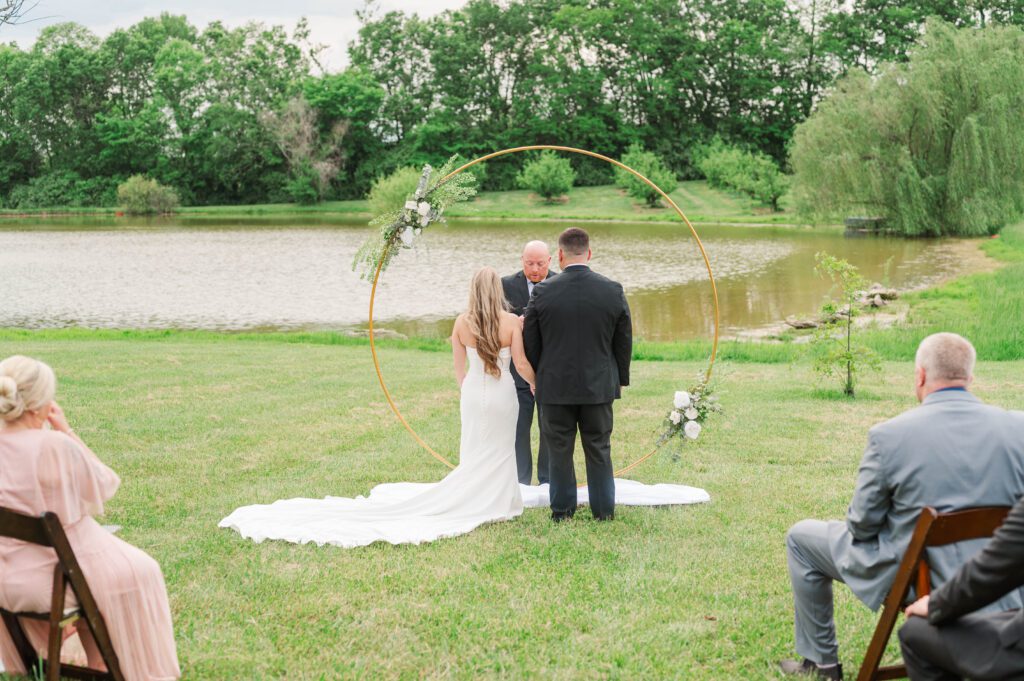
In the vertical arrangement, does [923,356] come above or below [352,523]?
above

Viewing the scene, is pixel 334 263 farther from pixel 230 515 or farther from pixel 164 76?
pixel 164 76

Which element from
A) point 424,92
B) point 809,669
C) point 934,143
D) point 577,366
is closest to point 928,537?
point 809,669

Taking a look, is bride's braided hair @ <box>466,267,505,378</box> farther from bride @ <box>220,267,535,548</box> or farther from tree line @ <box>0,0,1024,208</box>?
tree line @ <box>0,0,1024,208</box>

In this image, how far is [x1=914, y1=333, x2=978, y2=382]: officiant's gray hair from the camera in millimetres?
3850

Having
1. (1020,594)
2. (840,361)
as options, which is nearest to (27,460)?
(1020,594)

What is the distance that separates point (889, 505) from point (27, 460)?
12.5ft

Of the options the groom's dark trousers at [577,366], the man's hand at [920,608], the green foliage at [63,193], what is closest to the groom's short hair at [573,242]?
the groom's dark trousers at [577,366]

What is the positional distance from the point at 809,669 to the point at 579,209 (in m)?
57.6

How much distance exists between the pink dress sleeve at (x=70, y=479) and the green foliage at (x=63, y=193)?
77239 mm

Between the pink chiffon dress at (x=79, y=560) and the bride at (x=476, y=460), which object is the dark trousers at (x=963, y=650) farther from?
the bride at (x=476, y=460)

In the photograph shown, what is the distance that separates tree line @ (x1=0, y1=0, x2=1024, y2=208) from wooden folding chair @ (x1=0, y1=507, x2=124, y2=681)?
6818cm

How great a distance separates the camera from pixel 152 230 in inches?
2055

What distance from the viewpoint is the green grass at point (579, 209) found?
56.3 m

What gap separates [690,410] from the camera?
7820 mm
